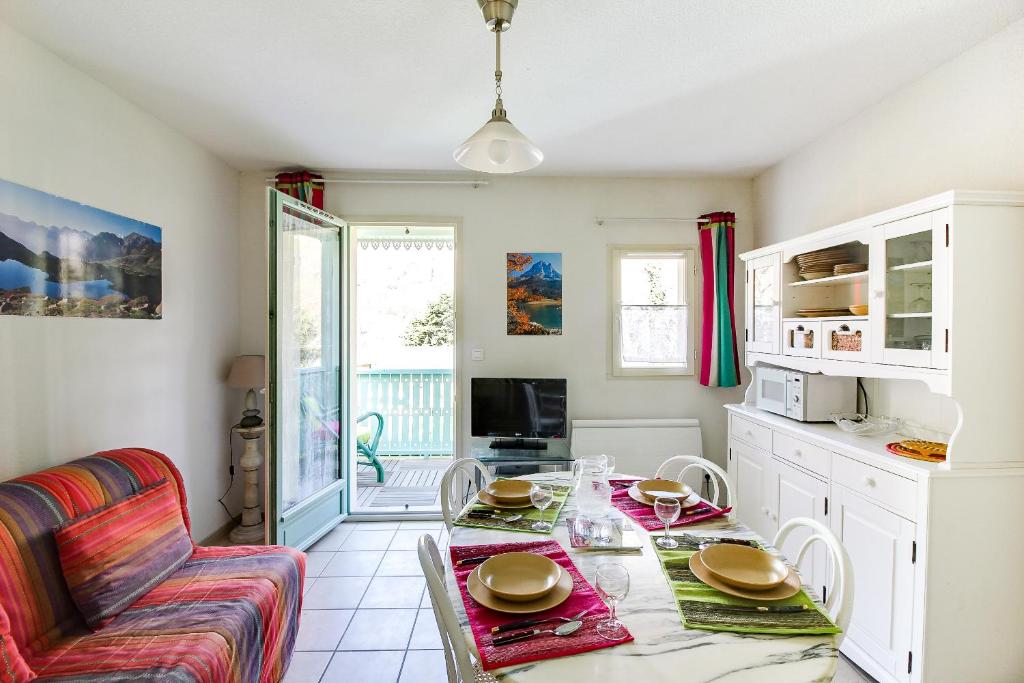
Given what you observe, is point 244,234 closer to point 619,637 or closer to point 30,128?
point 30,128

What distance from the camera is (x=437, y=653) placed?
214 centimetres

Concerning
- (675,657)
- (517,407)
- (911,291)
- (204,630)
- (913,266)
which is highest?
(913,266)

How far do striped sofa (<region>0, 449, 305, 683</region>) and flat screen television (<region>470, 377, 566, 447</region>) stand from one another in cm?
Result: 170

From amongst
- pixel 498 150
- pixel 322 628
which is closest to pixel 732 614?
pixel 498 150

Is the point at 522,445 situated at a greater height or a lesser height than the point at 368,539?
greater

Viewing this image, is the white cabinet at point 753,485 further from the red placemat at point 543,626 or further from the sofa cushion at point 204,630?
the sofa cushion at point 204,630

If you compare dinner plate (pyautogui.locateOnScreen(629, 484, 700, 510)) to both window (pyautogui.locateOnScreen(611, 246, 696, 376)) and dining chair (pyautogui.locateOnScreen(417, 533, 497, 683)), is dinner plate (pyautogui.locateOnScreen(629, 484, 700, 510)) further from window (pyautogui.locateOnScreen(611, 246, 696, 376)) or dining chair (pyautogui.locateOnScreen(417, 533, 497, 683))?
window (pyautogui.locateOnScreen(611, 246, 696, 376))

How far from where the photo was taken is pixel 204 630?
5.28 ft

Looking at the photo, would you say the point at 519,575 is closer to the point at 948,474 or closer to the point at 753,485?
the point at 948,474

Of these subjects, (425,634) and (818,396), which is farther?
(818,396)

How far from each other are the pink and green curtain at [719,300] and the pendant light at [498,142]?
2.50 meters

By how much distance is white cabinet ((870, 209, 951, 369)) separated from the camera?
176 cm

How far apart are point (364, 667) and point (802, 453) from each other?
2.31 m

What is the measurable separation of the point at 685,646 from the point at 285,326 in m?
2.73
